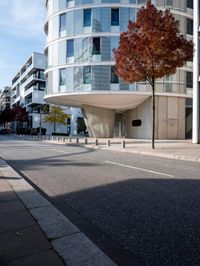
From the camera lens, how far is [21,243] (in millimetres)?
4113

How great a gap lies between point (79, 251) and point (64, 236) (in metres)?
0.56

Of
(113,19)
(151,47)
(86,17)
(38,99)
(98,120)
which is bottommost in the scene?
(98,120)

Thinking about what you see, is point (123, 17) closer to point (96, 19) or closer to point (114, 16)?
point (114, 16)

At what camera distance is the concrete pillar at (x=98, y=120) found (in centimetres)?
4338

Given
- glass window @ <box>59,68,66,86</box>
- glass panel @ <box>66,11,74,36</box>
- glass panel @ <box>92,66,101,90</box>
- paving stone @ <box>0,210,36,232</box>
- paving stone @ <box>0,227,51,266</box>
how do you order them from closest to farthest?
1. paving stone @ <box>0,227,51,266</box>
2. paving stone @ <box>0,210,36,232</box>
3. glass panel @ <box>92,66,101,90</box>
4. glass panel @ <box>66,11,74,36</box>
5. glass window @ <box>59,68,66,86</box>

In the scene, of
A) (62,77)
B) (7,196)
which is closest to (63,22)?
(62,77)

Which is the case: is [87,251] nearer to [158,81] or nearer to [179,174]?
[179,174]

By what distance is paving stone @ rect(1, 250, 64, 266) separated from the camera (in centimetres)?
349

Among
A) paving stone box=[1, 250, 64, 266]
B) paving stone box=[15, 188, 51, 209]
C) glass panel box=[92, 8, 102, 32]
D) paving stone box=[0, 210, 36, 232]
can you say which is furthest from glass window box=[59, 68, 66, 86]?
paving stone box=[1, 250, 64, 266]

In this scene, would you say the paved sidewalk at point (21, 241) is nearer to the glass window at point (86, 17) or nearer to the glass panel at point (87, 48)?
the glass panel at point (87, 48)

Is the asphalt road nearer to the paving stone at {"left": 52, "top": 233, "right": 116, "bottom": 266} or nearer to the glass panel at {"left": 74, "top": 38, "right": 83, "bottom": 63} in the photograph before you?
the paving stone at {"left": 52, "top": 233, "right": 116, "bottom": 266}

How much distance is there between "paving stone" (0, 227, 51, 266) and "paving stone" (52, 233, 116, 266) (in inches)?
7.6

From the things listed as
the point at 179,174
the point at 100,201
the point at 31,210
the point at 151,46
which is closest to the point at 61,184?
the point at 100,201

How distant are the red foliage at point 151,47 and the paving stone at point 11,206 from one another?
15.6 m
